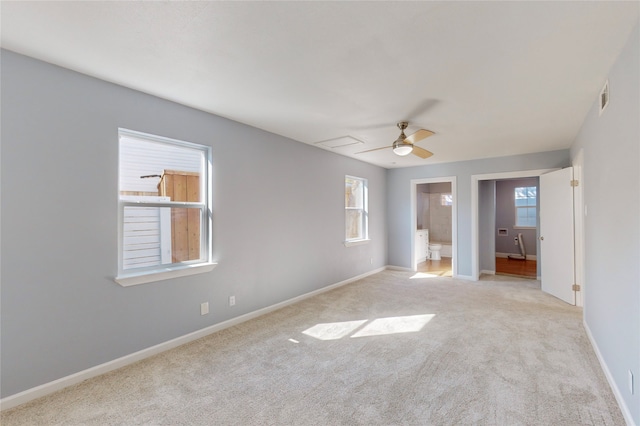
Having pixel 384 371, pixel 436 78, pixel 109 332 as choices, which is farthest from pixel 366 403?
pixel 436 78

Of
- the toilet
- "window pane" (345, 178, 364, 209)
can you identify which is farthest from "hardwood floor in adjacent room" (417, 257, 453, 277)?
"window pane" (345, 178, 364, 209)

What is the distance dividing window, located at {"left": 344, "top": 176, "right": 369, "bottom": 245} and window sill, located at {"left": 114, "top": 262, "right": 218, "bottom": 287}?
10.3 ft

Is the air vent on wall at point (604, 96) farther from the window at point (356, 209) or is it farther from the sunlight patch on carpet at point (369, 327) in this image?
the window at point (356, 209)

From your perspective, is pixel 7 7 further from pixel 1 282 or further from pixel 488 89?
pixel 488 89

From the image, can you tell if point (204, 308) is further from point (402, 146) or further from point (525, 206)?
point (525, 206)

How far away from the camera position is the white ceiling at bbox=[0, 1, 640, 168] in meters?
1.63

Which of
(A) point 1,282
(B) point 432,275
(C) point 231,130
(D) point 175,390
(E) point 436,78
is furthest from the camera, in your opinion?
(B) point 432,275

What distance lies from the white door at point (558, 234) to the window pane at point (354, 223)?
315 cm

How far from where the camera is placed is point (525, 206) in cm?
834

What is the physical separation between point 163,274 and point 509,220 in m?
9.13

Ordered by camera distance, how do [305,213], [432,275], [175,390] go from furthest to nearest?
1. [432,275]
2. [305,213]
3. [175,390]

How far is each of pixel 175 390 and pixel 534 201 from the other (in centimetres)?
954

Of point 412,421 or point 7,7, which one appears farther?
point 412,421

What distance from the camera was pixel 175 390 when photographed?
2.20 meters
